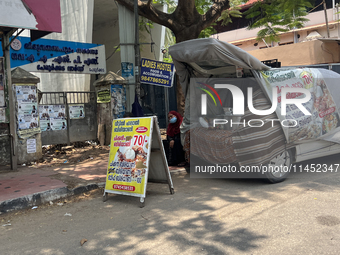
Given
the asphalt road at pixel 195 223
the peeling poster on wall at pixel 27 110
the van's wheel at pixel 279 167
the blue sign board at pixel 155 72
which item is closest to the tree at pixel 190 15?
the blue sign board at pixel 155 72

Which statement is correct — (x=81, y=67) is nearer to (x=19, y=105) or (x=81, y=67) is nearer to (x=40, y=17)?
(x=19, y=105)

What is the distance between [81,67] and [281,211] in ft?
28.7

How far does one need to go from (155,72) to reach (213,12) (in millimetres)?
3269

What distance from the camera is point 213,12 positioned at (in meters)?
10.4

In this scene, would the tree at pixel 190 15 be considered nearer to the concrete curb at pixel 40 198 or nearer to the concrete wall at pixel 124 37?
the concrete wall at pixel 124 37

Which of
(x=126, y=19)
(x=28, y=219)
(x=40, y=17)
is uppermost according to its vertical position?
(x=126, y=19)

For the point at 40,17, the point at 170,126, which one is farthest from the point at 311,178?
the point at 40,17

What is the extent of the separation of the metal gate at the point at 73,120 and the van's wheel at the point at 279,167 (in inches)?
270

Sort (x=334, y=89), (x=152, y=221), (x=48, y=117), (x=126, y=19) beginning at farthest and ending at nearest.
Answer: (x=126, y=19) → (x=48, y=117) → (x=334, y=89) → (x=152, y=221)

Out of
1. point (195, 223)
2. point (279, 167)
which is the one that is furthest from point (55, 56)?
point (195, 223)

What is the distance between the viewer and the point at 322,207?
14.8 feet

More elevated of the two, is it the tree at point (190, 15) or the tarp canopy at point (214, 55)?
the tree at point (190, 15)

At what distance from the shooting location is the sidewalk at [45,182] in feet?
17.3

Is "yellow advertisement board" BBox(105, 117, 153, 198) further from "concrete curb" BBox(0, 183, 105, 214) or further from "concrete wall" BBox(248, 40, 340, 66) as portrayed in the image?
"concrete wall" BBox(248, 40, 340, 66)
